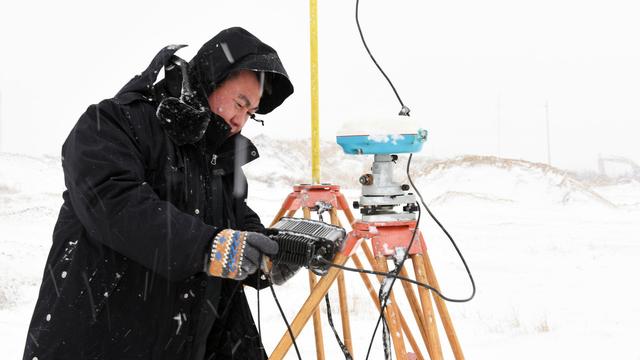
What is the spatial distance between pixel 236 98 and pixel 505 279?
13.2 feet

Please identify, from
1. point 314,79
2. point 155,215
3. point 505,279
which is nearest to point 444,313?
point 155,215

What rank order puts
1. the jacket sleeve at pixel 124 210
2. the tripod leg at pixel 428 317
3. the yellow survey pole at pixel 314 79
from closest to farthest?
1. the jacket sleeve at pixel 124 210
2. the tripod leg at pixel 428 317
3. the yellow survey pole at pixel 314 79

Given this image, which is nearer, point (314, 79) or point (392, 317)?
point (392, 317)

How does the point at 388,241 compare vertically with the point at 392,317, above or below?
above

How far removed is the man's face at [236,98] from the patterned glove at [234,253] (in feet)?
1.62

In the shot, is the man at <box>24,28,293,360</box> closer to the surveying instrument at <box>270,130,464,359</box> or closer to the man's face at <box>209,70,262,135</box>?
the man's face at <box>209,70,262,135</box>

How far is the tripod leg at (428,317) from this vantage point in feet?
5.17

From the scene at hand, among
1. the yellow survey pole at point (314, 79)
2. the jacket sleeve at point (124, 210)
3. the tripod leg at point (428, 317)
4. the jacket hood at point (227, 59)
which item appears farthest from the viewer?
the yellow survey pole at point (314, 79)

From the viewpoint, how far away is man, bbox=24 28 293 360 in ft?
4.42

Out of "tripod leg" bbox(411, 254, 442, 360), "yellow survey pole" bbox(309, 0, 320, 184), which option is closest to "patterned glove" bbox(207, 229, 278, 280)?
"tripod leg" bbox(411, 254, 442, 360)

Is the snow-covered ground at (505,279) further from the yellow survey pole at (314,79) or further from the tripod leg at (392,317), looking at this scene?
the tripod leg at (392,317)

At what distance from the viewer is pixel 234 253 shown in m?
1.37

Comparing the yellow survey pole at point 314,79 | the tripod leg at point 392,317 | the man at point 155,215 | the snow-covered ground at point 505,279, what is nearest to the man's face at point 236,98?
the man at point 155,215

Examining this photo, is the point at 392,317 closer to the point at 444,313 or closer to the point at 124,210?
the point at 444,313
